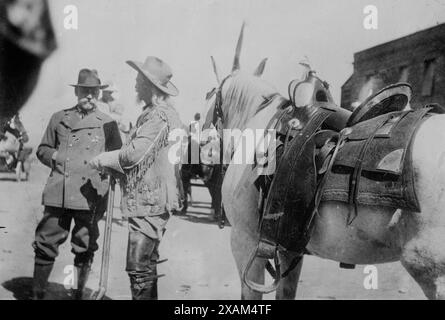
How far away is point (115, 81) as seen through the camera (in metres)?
3.76

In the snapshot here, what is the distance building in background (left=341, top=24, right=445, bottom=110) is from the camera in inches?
304

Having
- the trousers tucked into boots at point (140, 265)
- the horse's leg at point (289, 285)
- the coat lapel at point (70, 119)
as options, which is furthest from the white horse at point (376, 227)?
the coat lapel at point (70, 119)

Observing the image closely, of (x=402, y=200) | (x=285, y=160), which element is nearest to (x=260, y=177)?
(x=285, y=160)

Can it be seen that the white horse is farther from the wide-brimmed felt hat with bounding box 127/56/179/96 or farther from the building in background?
the building in background

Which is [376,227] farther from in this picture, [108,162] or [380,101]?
[108,162]

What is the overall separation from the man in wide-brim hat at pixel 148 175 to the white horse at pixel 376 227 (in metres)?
0.46

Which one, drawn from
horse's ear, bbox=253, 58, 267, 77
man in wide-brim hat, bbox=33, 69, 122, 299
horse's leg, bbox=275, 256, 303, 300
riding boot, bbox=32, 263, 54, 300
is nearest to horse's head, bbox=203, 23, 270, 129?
horse's ear, bbox=253, 58, 267, 77

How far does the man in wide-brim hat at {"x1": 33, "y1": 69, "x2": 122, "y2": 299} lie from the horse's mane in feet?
3.28

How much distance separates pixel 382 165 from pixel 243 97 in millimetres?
1331

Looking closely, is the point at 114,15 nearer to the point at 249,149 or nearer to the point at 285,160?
the point at 249,149

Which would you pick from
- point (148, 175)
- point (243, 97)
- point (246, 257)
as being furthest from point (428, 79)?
point (148, 175)

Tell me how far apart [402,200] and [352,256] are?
1.76 feet

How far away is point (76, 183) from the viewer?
311 cm

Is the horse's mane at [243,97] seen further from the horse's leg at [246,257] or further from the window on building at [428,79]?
the window on building at [428,79]
